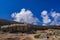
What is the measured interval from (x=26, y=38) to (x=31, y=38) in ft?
2.46

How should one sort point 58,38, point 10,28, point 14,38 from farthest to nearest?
1. point 10,28
2. point 14,38
3. point 58,38

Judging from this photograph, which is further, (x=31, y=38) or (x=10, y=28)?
(x=10, y=28)

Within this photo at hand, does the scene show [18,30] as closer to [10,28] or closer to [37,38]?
[10,28]

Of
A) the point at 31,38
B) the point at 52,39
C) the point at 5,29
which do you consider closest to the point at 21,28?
the point at 5,29

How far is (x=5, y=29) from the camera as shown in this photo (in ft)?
112

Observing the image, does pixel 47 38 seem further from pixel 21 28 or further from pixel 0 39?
pixel 21 28

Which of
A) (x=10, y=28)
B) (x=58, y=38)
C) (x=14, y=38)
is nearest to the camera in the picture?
(x=58, y=38)

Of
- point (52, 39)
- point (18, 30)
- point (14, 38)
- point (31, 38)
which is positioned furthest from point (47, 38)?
point (18, 30)

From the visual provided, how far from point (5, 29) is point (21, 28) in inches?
128

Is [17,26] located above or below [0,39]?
above

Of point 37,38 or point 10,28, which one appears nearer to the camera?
point 37,38

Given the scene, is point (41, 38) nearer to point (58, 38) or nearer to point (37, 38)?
point (37, 38)

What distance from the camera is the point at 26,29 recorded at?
1369 inches

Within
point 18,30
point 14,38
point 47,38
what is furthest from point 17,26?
point 47,38
